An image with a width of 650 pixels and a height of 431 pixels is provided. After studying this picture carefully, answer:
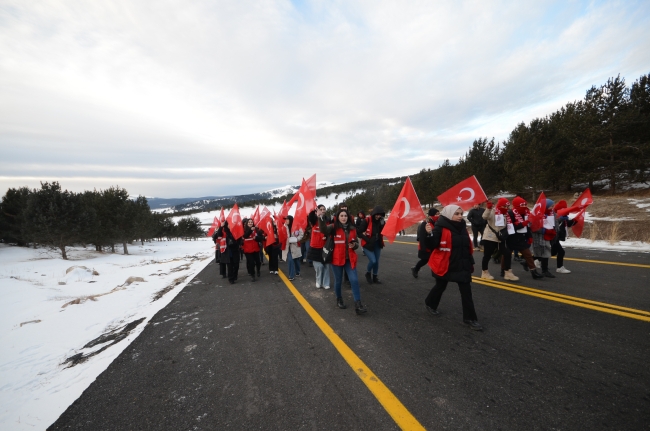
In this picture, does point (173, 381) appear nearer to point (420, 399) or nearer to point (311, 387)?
point (311, 387)

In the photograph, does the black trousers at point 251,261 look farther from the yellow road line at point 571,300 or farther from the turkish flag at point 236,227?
the yellow road line at point 571,300

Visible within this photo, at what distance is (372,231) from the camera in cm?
666

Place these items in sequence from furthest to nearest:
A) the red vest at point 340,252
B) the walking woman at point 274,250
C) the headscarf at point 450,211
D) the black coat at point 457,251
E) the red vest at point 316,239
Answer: the walking woman at point 274,250
the red vest at point 316,239
the red vest at point 340,252
the headscarf at point 450,211
the black coat at point 457,251

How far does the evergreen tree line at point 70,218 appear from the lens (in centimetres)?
1841

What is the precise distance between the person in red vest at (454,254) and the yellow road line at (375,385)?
1.81 m

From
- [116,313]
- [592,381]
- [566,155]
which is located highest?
[566,155]

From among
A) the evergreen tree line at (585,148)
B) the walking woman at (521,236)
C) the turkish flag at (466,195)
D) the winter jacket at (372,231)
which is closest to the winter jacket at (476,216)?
the walking woman at (521,236)

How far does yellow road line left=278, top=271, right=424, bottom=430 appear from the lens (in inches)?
81.4

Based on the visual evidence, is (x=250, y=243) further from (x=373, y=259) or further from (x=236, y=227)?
(x=373, y=259)

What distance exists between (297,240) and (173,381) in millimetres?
5087

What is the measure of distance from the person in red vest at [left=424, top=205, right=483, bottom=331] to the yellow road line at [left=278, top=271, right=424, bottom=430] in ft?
5.95

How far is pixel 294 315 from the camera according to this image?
15.2 ft

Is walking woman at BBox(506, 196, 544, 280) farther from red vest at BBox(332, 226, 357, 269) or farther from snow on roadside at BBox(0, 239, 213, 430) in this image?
snow on roadside at BBox(0, 239, 213, 430)

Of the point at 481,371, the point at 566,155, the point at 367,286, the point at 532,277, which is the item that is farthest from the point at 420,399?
the point at 566,155
